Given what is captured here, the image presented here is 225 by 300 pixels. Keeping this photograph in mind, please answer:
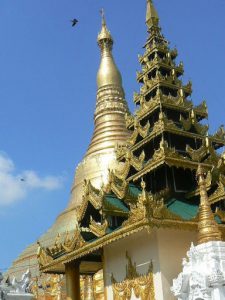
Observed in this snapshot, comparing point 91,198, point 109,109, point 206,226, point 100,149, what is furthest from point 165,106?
point 109,109

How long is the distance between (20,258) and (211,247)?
1014 inches

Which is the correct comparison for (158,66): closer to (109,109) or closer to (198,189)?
(198,189)

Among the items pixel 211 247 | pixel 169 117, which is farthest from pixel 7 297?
pixel 169 117

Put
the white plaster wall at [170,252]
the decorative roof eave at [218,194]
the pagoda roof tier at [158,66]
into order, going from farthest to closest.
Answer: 1. the pagoda roof tier at [158,66]
2. the decorative roof eave at [218,194]
3. the white plaster wall at [170,252]

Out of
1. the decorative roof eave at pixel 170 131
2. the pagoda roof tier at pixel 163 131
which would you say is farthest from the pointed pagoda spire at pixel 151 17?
the decorative roof eave at pixel 170 131

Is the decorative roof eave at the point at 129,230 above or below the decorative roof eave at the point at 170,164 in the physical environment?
below

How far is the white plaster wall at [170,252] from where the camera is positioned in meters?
12.8

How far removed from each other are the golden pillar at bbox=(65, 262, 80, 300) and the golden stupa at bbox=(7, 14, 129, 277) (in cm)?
1264

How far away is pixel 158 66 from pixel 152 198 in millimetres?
7741

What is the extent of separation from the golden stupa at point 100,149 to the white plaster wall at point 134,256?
45.6 ft

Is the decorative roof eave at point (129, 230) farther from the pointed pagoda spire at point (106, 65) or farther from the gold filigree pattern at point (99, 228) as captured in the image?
the pointed pagoda spire at point (106, 65)

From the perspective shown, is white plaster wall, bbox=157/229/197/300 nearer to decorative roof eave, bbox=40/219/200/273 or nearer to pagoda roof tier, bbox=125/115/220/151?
decorative roof eave, bbox=40/219/200/273

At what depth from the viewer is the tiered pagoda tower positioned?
12961 mm

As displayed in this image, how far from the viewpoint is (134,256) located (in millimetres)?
13938
